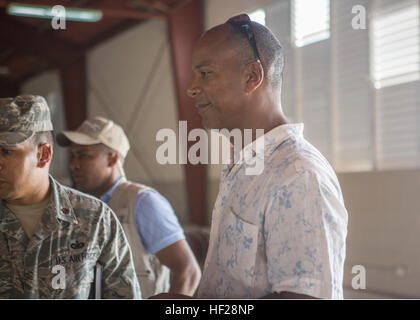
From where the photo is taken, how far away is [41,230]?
0.93m

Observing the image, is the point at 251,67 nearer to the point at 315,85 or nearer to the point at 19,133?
the point at 19,133

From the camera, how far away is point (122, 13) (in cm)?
487

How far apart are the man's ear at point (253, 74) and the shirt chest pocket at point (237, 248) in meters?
0.27

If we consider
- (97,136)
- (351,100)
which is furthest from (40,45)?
(97,136)

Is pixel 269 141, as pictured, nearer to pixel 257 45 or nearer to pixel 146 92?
pixel 257 45

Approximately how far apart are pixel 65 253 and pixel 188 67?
169 inches

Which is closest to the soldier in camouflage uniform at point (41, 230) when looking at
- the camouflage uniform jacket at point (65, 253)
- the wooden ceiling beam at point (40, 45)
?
the camouflage uniform jacket at point (65, 253)

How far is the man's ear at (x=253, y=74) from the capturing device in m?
0.96

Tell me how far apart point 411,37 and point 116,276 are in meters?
3.07

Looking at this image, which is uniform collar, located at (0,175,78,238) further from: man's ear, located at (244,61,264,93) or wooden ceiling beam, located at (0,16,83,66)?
wooden ceiling beam, located at (0,16,83,66)

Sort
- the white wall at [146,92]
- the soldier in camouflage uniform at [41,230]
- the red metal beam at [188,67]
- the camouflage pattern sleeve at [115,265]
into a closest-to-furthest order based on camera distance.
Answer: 1. the soldier in camouflage uniform at [41,230]
2. the camouflage pattern sleeve at [115,265]
3. the red metal beam at [188,67]
4. the white wall at [146,92]

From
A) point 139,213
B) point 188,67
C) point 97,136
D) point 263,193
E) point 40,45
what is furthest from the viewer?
point 188,67

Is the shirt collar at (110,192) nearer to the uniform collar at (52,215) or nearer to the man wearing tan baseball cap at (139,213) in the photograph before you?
the man wearing tan baseball cap at (139,213)

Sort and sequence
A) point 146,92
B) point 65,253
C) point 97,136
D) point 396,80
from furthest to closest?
point 146,92
point 396,80
point 97,136
point 65,253
